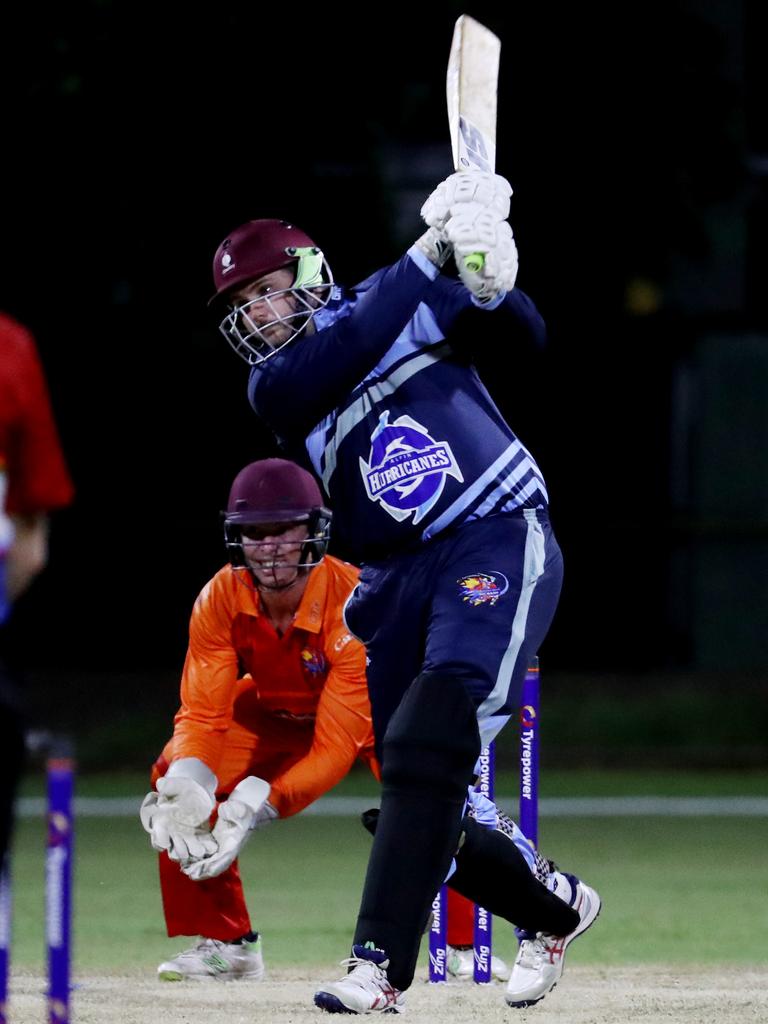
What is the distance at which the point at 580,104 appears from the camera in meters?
11.3

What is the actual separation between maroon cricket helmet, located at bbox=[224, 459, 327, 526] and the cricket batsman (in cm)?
94

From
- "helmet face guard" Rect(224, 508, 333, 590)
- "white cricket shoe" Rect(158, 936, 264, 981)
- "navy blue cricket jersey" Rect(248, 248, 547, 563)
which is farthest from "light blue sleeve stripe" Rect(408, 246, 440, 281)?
"white cricket shoe" Rect(158, 936, 264, 981)

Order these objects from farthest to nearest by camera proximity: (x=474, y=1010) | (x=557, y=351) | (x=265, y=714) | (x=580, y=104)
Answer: (x=557, y=351), (x=580, y=104), (x=265, y=714), (x=474, y=1010)

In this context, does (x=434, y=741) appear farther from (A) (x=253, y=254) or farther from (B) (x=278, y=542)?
(B) (x=278, y=542)

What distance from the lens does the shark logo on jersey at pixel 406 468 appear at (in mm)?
3957

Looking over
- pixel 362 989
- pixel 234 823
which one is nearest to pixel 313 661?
pixel 234 823

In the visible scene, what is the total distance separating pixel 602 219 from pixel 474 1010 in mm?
7691

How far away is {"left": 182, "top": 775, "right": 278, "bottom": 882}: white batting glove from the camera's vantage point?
4.76 m

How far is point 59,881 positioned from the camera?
277 centimetres

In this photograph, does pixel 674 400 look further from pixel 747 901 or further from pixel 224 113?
pixel 747 901

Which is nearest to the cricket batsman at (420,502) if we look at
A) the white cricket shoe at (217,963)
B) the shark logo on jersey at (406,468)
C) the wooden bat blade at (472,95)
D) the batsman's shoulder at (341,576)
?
the shark logo on jersey at (406,468)

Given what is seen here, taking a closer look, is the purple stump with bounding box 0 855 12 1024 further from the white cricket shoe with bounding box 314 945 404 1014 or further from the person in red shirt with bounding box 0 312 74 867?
the white cricket shoe with bounding box 314 945 404 1014

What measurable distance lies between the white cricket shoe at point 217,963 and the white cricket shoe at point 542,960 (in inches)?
39.2

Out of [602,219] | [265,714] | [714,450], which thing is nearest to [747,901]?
[265,714]
